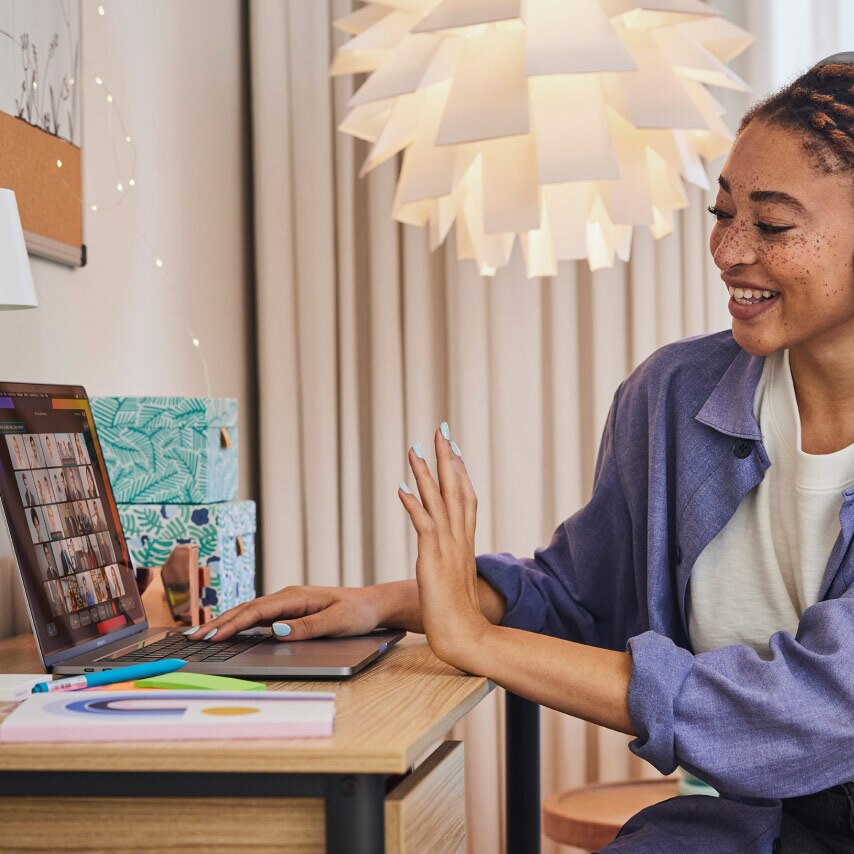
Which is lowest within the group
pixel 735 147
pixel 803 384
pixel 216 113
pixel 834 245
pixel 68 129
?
pixel 803 384

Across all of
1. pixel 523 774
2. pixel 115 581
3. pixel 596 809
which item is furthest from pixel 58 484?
pixel 596 809

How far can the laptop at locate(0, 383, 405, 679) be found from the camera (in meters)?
1.00

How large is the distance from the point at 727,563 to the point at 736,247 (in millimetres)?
319

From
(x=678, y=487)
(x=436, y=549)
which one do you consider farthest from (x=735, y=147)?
(x=436, y=549)

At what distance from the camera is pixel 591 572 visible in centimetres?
127

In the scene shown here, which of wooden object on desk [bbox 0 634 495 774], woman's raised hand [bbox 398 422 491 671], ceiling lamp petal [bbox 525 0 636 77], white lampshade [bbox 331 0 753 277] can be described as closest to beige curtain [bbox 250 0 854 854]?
white lampshade [bbox 331 0 753 277]

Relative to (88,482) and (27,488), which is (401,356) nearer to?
(88,482)

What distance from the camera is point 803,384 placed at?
3.85 feet

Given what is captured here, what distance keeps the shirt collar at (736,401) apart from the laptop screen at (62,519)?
25.5 inches

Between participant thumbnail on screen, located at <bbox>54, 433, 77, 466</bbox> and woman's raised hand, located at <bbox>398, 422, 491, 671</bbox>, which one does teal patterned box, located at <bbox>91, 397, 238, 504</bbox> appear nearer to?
participant thumbnail on screen, located at <bbox>54, 433, 77, 466</bbox>

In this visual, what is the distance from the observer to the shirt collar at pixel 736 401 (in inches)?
44.4

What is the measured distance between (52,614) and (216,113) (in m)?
1.28

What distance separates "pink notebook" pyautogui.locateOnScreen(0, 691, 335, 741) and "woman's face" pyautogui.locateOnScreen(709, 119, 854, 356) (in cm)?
60

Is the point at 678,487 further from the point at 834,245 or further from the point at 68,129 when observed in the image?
the point at 68,129
